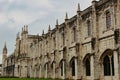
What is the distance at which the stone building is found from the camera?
29438 mm

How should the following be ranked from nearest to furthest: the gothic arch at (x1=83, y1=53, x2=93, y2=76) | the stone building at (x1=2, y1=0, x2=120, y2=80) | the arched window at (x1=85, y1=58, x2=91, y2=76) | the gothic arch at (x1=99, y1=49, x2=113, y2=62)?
the stone building at (x1=2, y1=0, x2=120, y2=80) < the gothic arch at (x1=99, y1=49, x2=113, y2=62) < the gothic arch at (x1=83, y1=53, x2=93, y2=76) < the arched window at (x1=85, y1=58, x2=91, y2=76)

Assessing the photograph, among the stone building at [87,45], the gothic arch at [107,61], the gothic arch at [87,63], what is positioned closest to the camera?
the stone building at [87,45]

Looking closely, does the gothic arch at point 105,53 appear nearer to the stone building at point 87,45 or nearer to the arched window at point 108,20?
the stone building at point 87,45

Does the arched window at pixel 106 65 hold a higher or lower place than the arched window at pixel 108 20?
lower

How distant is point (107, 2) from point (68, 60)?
43.1 ft

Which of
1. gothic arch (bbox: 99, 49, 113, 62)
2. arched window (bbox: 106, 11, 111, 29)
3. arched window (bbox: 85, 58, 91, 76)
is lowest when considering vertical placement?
arched window (bbox: 85, 58, 91, 76)

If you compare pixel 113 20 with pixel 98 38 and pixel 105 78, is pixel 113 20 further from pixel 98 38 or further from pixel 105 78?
pixel 105 78

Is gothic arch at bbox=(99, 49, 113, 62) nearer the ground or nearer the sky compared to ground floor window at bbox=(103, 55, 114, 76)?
nearer the sky

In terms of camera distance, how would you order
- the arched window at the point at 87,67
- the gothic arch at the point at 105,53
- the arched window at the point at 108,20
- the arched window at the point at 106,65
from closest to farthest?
→ 1. the gothic arch at the point at 105,53
2. the arched window at the point at 106,65
3. the arched window at the point at 108,20
4. the arched window at the point at 87,67

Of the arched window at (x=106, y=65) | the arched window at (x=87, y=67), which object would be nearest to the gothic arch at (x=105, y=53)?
the arched window at (x=106, y=65)

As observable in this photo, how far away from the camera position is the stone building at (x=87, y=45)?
2944 centimetres

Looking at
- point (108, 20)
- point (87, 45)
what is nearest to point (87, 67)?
point (87, 45)

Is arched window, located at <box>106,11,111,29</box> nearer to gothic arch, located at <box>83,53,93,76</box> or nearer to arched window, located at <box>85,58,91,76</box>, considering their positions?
gothic arch, located at <box>83,53,93,76</box>

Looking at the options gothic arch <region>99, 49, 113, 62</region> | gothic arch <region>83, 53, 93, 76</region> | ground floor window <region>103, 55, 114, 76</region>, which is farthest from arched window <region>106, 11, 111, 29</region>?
gothic arch <region>83, 53, 93, 76</region>
